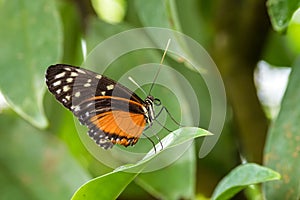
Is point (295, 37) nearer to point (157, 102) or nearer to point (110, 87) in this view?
point (157, 102)

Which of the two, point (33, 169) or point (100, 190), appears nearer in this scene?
point (100, 190)

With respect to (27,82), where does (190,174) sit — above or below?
below

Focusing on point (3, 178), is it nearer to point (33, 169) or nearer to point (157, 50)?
point (33, 169)

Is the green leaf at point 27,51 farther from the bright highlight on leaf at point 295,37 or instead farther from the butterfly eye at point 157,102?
the bright highlight on leaf at point 295,37

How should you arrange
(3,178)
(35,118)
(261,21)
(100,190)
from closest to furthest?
1. (100,190)
2. (35,118)
3. (3,178)
4. (261,21)

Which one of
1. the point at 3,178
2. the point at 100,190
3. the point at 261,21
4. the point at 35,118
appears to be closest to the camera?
the point at 100,190

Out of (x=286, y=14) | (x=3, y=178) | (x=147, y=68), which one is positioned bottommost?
(x=3, y=178)

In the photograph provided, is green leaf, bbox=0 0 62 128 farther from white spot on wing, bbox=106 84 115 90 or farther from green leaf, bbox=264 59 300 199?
green leaf, bbox=264 59 300 199

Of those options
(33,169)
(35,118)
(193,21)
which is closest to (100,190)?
(35,118)

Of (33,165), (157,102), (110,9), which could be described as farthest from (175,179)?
(110,9)
